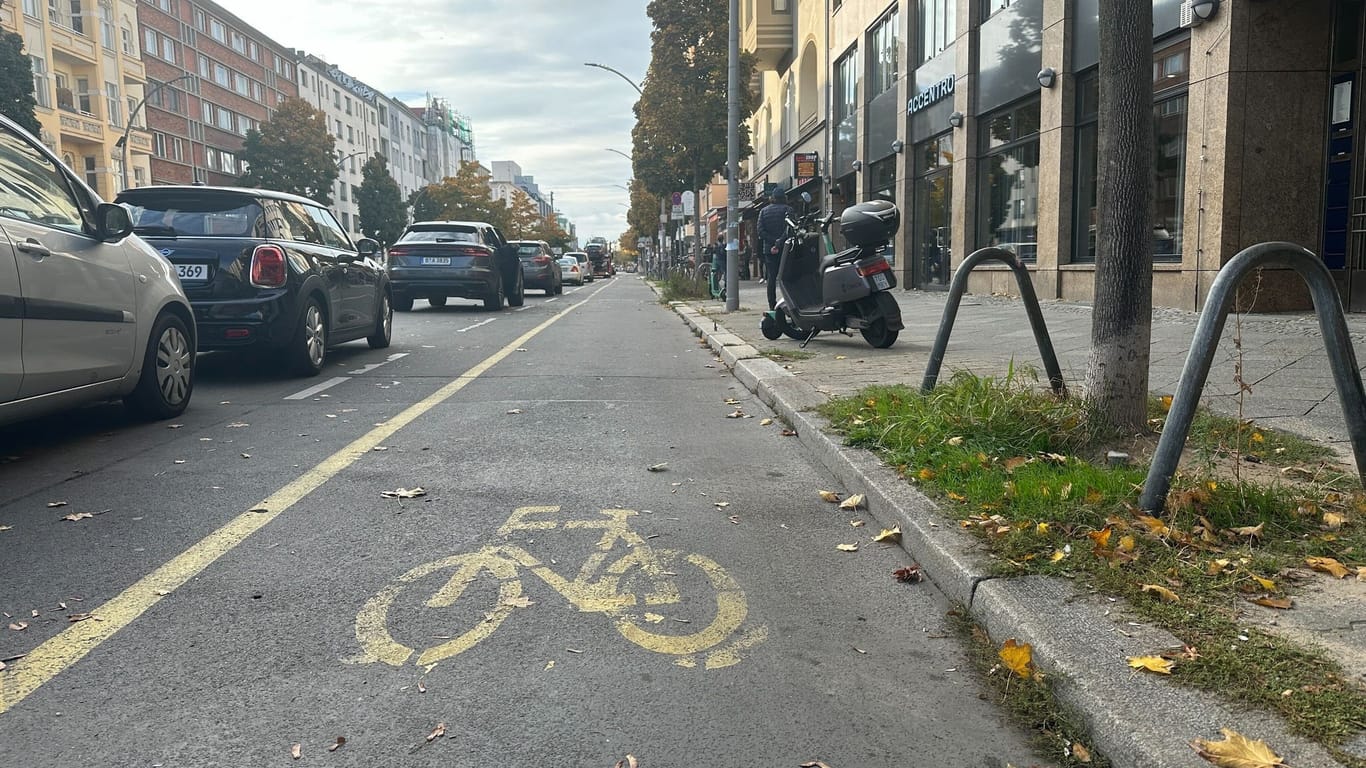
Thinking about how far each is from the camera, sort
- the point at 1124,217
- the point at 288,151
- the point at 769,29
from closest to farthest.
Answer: the point at 1124,217, the point at 769,29, the point at 288,151

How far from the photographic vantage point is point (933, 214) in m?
23.2

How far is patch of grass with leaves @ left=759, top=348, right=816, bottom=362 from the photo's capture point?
970 cm

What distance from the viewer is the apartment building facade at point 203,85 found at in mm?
64875

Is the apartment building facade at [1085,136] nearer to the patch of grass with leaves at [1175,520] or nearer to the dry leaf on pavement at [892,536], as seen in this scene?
the patch of grass with leaves at [1175,520]

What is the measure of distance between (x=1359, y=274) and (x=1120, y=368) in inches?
319

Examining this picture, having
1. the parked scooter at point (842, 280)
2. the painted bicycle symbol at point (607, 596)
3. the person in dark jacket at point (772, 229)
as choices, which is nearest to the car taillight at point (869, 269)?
the parked scooter at point (842, 280)

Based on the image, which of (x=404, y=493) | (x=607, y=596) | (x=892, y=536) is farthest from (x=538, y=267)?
(x=607, y=596)

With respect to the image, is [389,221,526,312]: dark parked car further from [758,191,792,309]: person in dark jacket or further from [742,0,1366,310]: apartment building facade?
[742,0,1366,310]: apartment building facade

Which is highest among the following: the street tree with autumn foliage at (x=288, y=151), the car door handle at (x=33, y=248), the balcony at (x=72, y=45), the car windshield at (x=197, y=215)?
the balcony at (x=72, y=45)

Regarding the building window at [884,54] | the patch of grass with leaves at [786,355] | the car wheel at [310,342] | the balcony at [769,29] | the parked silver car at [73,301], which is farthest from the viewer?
the balcony at [769,29]

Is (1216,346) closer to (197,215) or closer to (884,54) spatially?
(197,215)

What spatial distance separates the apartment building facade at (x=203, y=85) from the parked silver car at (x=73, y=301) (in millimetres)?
60339

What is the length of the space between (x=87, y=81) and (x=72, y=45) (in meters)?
2.34

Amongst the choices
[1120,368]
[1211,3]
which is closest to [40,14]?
[1211,3]
